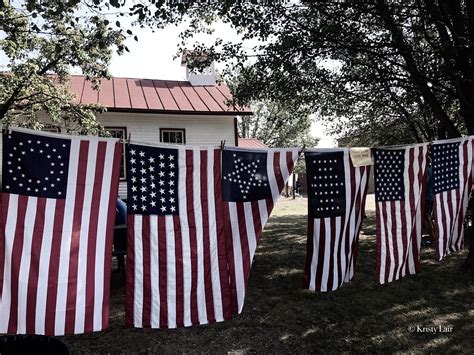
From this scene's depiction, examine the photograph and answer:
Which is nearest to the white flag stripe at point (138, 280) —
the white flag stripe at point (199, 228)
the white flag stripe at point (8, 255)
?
the white flag stripe at point (199, 228)

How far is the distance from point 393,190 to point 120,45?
5.77m

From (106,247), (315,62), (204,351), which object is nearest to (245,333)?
(204,351)

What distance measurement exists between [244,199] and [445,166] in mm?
3166

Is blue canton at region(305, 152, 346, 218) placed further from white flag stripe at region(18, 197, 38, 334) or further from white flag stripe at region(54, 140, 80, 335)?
white flag stripe at region(18, 197, 38, 334)

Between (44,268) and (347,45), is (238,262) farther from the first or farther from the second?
(347,45)

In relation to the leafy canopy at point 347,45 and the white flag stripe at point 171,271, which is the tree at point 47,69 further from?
the white flag stripe at point 171,271

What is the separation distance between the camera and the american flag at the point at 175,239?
3.68 meters

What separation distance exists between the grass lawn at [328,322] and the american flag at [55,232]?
94 centimetres

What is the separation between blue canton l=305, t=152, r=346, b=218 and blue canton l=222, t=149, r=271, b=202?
59cm

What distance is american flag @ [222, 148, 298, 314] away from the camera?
13.2 feet

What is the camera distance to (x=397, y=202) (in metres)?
4.87

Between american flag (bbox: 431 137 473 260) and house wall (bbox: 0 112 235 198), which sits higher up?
house wall (bbox: 0 112 235 198)

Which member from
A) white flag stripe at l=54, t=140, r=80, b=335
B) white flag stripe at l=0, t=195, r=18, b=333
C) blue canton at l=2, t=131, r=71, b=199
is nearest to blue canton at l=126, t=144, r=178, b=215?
white flag stripe at l=54, t=140, r=80, b=335

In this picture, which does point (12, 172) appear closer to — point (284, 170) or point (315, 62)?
point (284, 170)
